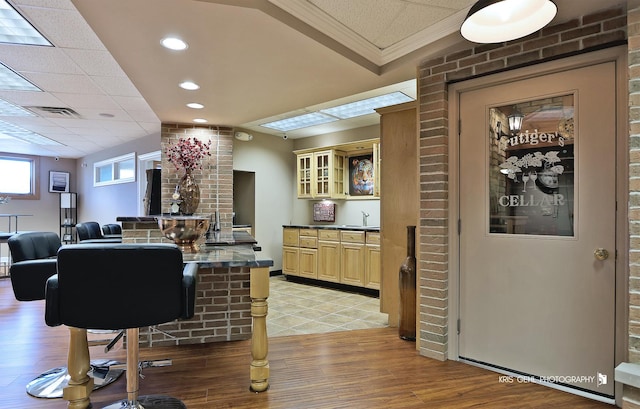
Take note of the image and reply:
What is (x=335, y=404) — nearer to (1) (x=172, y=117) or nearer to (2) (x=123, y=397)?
(2) (x=123, y=397)

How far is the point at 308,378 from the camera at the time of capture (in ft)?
7.88

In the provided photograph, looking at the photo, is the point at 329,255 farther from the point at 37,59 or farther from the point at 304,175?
the point at 37,59

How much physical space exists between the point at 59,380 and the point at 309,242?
377 centimetres

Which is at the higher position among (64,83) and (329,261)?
(64,83)

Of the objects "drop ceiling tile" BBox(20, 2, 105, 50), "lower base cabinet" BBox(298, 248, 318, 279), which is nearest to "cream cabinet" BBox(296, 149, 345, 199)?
"lower base cabinet" BBox(298, 248, 318, 279)

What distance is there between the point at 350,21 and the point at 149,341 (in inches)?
116

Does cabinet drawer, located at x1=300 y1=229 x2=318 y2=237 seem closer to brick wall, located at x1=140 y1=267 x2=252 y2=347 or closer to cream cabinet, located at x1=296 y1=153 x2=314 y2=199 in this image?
cream cabinet, located at x1=296 y1=153 x2=314 y2=199

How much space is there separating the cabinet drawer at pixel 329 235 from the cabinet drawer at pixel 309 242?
0.13 m

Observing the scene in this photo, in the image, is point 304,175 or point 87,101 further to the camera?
point 304,175

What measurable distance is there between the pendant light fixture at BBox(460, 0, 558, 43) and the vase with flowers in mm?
3405

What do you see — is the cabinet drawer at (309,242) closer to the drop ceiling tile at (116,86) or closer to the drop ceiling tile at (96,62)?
the drop ceiling tile at (116,86)

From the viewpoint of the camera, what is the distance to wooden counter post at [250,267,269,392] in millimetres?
2178

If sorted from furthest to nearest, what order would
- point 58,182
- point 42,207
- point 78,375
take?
point 58,182 < point 42,207 < point 78,375

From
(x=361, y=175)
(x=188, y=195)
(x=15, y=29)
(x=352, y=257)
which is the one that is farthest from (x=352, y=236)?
(x=15, y=29)
